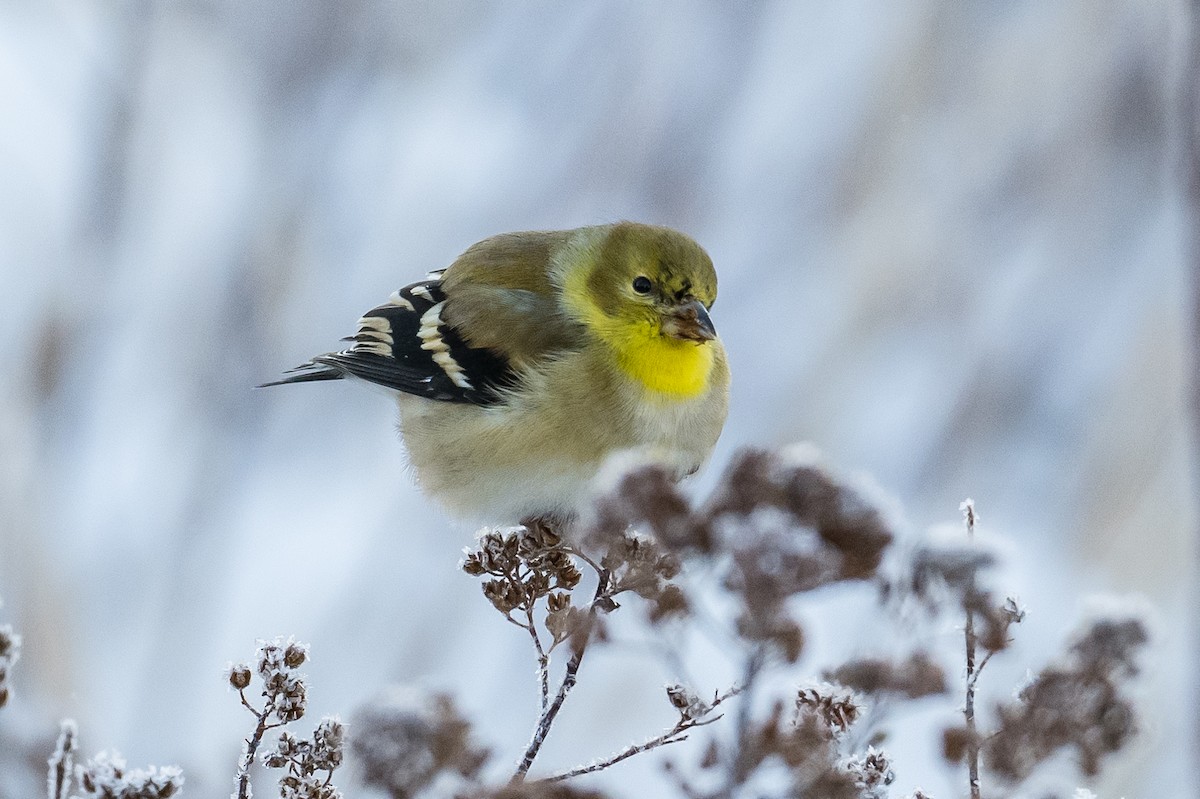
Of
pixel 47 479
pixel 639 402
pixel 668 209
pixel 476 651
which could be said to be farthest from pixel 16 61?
pixel 639 402

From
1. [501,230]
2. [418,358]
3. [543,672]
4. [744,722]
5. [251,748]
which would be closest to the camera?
[744,722]

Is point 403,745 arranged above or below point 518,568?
below

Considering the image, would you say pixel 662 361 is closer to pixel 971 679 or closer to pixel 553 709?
pixel 553 709

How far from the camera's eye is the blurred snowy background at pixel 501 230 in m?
3.53

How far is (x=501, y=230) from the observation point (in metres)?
4.14

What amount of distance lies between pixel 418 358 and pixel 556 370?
40 cm

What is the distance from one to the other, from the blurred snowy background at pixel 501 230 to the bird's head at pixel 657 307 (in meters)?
1.48

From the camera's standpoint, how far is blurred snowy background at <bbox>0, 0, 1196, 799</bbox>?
11.6 ft

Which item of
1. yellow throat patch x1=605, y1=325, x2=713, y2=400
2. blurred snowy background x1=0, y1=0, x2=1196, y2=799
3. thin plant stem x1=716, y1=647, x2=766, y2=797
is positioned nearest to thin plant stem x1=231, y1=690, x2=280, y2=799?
thin plant stem x1=716, y1=647, x2=766, y2=797

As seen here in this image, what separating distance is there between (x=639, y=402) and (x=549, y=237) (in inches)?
23.2

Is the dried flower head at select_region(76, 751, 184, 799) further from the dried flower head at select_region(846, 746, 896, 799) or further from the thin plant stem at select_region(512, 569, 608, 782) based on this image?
the dried flower head at select_region(846, 746, 896, 799)

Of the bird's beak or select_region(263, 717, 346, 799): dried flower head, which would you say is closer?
select_region(263, 717, 346, 799): dried flower head

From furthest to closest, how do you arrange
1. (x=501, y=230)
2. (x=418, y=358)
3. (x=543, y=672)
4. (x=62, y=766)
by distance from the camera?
1. (x=501, y=230)
2. (x=418, y=358)
3. (x=543, y=672)
4. (x=62, y=766)

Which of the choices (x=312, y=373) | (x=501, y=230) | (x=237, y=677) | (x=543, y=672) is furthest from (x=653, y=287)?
(x=501, y=230)
